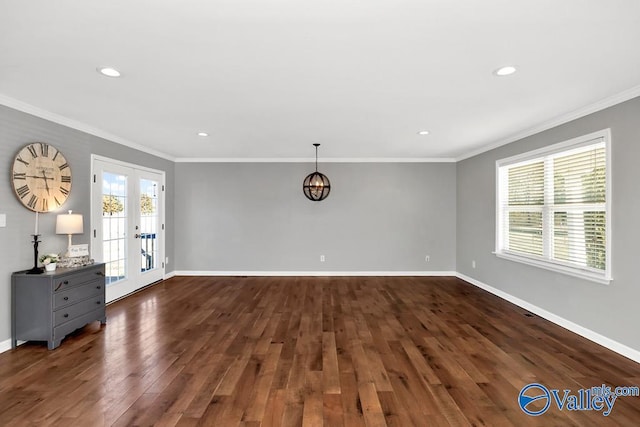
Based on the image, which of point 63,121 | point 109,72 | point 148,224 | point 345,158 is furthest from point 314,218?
point 109,72

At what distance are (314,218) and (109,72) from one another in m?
4.61

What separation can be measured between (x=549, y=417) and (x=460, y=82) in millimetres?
2617

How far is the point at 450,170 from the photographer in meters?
6.71

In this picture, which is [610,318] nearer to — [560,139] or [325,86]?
[560,139]

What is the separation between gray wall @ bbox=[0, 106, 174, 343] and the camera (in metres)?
3.15

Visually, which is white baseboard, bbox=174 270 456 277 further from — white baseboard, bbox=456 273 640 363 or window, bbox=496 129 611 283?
window, bbox=496 129 611 283

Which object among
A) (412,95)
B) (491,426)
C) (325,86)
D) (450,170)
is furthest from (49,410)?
(450,170)

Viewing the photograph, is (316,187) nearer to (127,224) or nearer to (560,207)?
(127,224)

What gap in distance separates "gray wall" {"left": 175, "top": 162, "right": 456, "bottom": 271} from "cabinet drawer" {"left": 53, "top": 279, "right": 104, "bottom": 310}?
9.65ft

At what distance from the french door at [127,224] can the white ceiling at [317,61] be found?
3.05 ft

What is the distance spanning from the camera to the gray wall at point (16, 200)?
10.3 ft

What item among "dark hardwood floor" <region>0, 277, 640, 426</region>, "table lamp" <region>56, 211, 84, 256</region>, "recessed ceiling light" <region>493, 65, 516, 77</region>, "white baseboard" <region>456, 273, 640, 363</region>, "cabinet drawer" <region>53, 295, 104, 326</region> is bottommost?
"dark hardwood floor" <region>0, 277, 640, 426</region>

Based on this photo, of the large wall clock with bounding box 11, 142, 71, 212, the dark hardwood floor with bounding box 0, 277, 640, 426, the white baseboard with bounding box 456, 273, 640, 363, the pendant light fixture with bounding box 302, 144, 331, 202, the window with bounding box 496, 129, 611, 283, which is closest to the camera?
the dark hardwood floor with bounding box 0, 277, 640, 426

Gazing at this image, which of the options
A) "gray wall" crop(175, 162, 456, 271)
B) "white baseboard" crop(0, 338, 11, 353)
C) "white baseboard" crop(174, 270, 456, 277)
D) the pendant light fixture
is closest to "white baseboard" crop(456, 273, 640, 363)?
"white baseboard" crop(174, 270, 456, 277)
